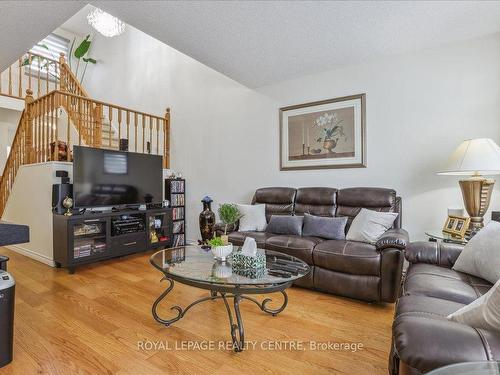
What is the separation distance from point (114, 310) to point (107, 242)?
1.52 meters

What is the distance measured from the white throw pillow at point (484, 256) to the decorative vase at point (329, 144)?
6.06 ft

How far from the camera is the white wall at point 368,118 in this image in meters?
2.74

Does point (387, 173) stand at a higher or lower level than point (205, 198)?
higher

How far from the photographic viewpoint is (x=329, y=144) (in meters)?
3.46

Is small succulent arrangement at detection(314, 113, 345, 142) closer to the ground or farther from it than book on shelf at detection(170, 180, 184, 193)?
farther from it

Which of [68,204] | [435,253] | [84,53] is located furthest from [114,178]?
[84,53]

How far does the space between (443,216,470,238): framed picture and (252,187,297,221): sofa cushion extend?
5.06 ft

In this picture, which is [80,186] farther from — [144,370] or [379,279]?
[379,279]

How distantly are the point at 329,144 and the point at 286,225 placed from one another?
1.17m

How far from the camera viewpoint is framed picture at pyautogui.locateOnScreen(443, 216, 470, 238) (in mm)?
2248

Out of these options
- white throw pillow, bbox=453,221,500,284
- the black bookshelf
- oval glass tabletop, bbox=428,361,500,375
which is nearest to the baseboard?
the black bookshelf

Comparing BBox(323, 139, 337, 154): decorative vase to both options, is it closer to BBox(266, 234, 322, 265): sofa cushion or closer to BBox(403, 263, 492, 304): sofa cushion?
BBox(266, 234, 322, 265): sofa cushion

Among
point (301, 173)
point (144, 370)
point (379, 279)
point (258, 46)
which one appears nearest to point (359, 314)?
point (379, 279)

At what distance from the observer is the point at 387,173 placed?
312cm
